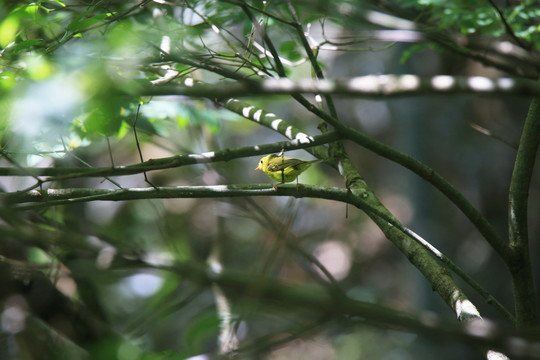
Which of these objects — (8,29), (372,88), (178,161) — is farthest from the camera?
(8,29)

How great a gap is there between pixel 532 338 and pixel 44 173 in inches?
68.9

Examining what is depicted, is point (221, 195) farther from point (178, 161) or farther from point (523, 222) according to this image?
point (523, 222)

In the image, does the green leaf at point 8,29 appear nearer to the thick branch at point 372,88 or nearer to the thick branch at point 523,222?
the thick branch at point 372,88

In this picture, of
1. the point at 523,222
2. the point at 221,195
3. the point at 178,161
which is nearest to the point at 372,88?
the point at 178,161

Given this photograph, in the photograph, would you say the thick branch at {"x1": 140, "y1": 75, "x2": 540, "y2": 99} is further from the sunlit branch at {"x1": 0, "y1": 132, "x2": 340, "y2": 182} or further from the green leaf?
the green leaf

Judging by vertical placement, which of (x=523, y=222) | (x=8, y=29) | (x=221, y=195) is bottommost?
(x=523, y=222)

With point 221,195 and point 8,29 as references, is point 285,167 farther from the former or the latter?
point 8,29

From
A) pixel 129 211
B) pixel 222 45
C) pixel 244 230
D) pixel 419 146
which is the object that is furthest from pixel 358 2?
pixel 244 230

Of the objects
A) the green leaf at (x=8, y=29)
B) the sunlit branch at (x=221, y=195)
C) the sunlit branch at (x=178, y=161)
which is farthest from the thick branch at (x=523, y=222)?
the green leaf at (x=8, y=29)

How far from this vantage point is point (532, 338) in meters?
0.84

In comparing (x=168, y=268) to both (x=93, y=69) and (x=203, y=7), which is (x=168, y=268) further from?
(x=203, y=7)

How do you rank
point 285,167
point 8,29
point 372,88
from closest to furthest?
point 372,88, point 8,29, point 285,167

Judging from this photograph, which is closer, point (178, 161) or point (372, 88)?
point (372, 88)

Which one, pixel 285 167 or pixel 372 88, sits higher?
pixel 285 167
